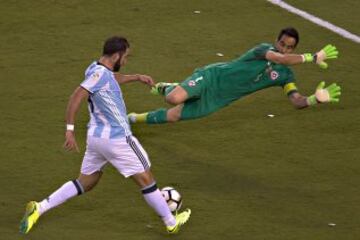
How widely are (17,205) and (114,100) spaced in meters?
1.88

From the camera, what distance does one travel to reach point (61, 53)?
54.6 ft

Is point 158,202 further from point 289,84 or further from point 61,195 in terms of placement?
point 289,84

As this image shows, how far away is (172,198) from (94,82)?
1.66m

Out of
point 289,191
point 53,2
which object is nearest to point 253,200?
point 289,191

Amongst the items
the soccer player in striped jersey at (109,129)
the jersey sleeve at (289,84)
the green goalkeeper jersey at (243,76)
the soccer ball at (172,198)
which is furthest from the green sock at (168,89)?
the soccer player in striped jersey at (109,129)

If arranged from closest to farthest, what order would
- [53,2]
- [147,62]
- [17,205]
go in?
[17,205] → [147,62] → [53,2]

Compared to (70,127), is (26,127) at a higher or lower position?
lower

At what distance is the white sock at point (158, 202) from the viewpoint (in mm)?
11453

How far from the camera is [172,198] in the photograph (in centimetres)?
1196

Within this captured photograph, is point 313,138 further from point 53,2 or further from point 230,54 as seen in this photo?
point 53,2

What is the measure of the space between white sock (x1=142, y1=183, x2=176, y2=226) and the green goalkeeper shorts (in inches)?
94.4

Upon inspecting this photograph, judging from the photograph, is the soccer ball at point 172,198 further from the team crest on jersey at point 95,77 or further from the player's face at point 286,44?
the player's face at point 286,44

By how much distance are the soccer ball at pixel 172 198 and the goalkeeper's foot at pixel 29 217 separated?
4.47 feet

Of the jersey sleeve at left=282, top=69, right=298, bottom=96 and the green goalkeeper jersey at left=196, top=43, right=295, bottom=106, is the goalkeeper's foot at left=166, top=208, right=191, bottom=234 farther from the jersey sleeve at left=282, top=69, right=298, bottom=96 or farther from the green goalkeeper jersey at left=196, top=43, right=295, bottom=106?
the jersey sleeve at left=282, top=69, right=298, bottom=96
